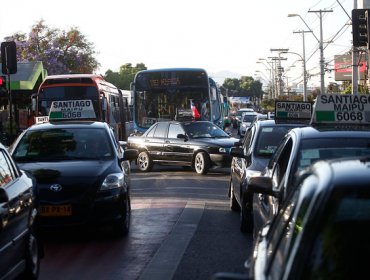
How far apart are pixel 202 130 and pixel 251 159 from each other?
10.9 meters

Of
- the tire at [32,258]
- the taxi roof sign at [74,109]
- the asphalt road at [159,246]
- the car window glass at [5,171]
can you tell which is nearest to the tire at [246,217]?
the asphalt road at [159,246]

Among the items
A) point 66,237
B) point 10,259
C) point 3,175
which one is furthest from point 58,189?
point 10,259

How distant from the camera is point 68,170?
376 inches

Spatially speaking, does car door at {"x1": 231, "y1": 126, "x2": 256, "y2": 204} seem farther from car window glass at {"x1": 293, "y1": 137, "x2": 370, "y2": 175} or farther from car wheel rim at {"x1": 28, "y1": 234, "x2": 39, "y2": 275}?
car wheel rim at {"x1": 28, "y1": 234, "x2": 39, "y2": 275}

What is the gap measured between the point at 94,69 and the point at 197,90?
1489 inches

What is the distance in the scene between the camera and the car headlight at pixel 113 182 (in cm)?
955

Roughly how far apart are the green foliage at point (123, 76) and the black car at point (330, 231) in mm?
97448

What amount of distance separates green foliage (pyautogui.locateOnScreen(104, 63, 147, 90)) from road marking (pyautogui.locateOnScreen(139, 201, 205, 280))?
89115 millimetres

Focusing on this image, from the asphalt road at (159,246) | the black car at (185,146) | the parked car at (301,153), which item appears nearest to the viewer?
the parked car at (301,153)

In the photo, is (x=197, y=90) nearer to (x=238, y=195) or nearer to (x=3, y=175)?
(x=238, y=195)

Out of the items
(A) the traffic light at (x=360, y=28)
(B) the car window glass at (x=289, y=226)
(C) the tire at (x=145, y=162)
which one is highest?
(A) the traffic light at (x=360, y=28)

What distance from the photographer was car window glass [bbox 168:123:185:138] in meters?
21.2

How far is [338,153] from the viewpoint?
677 centimetres

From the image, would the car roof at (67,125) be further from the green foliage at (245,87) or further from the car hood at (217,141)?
the green foliage at (245,87)
